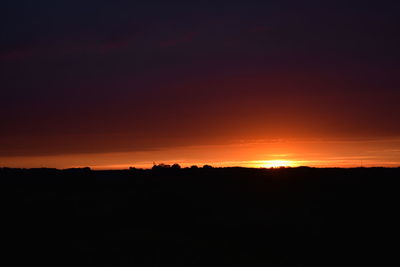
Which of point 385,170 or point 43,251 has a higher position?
point 385,170

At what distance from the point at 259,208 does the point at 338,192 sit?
199 inches

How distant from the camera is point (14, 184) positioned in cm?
3331

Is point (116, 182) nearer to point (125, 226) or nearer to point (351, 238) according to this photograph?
point (125, 226)

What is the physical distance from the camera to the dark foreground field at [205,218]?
18.0 metres

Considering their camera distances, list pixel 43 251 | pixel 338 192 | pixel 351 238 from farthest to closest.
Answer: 1. pixel 338 192
2. pixel 351 238
3. pixel 43 251

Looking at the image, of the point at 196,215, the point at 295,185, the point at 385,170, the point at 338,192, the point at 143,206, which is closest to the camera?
the point at 196,215

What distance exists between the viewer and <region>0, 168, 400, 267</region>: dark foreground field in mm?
17953

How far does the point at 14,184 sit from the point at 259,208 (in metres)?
16.8

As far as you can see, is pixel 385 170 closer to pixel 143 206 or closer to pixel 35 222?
pixel 143 206

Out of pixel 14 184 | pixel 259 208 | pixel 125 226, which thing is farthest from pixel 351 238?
pixel 14 184

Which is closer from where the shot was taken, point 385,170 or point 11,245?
point 11,245

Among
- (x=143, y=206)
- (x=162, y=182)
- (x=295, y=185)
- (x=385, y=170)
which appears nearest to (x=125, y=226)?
(x=143, y=206)

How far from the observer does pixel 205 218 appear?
23.8 metres

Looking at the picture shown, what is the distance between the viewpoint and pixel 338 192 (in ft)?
91.8
